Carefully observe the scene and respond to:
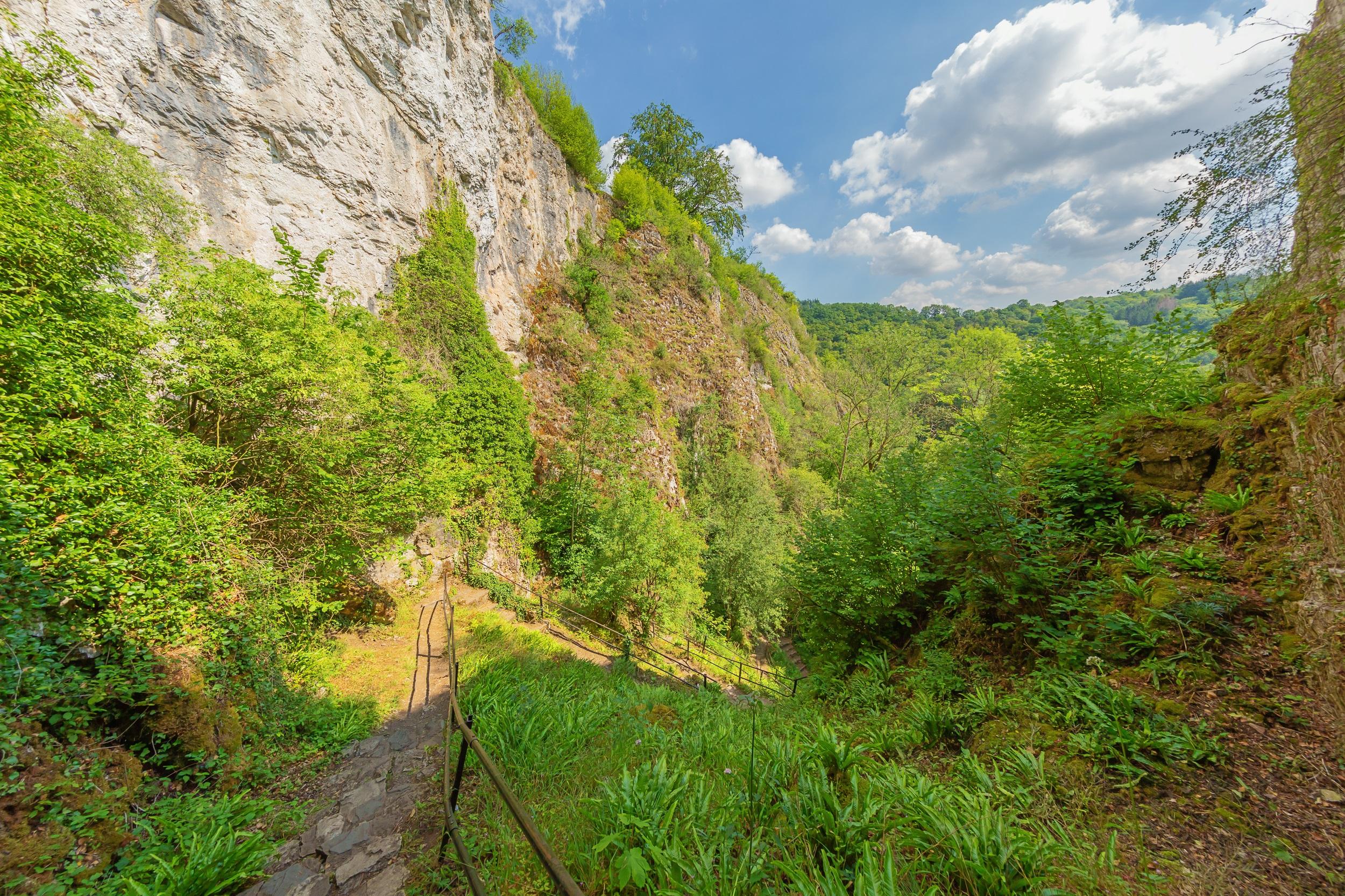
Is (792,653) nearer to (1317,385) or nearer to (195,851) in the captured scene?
(1317,385)

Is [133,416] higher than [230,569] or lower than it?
higher

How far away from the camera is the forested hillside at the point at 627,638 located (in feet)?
8.41

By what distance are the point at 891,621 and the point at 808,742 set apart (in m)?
3.62

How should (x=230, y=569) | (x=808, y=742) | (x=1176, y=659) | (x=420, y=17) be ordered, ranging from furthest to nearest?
(x=420, y=17) → (x=230, y=569) → (x=808, y=742) → (x=1176, y=659)

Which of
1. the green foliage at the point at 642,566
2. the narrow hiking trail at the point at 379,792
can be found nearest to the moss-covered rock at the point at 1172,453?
the narrow hiking trail at the point at 379,792

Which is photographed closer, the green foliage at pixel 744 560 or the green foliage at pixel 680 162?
the green foliage at pixel 744 560

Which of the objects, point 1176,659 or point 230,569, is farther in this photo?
point 230,569

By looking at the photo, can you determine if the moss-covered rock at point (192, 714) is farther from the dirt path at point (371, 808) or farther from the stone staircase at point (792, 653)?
the stone staircase at point (792, 653)

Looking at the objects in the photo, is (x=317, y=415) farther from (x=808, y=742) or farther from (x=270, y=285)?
(x=808, y=742)

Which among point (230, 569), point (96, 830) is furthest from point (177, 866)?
point (230, 569)

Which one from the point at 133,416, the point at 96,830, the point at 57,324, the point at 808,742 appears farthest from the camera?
the point at 133,416

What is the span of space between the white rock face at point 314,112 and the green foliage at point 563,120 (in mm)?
4725

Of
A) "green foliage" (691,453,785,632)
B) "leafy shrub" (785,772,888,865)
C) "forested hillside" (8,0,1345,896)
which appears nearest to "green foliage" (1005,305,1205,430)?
"forested hillside" (8,0,1345,896)

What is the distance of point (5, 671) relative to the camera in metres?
→ 3.14
